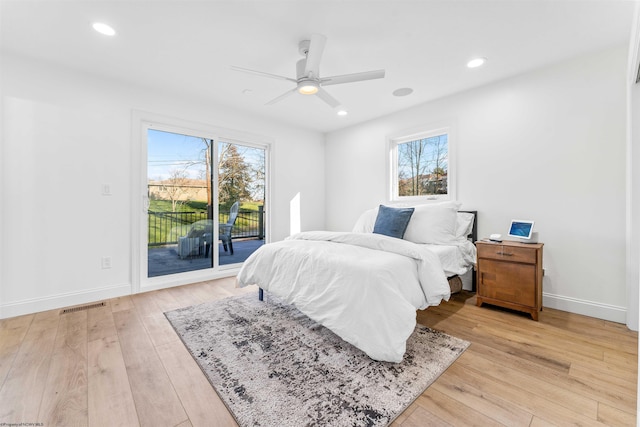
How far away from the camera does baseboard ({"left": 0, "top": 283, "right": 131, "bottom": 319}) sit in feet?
7.97

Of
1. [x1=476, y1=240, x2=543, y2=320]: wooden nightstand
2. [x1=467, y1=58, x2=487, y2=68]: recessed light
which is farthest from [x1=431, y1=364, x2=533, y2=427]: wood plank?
[x1=467, y1=58, x2=487, y2=68]: recessed light

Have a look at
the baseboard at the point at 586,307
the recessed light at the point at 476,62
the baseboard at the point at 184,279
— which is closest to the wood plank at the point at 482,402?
the baseboard at the point at 586,307

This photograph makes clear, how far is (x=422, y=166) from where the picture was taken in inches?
148

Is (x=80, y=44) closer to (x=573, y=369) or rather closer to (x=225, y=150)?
(x=225, y=150)

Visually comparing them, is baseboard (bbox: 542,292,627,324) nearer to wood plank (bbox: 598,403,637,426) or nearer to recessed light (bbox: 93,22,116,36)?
wood plank (bbox: 598,403,637,426)

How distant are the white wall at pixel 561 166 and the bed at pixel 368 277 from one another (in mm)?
653

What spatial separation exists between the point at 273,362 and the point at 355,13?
2476mm

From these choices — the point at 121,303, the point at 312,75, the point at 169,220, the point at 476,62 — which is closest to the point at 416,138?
the point at 476,62

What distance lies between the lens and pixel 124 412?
4.29 feet

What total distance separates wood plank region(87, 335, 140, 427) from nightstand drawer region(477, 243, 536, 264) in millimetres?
2849

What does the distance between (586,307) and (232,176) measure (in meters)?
4.24

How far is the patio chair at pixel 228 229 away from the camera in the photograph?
152 inches

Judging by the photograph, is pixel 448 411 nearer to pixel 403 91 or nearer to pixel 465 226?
pixel 465 226

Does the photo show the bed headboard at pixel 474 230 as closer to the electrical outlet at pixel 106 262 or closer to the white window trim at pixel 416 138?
the white window trim at pixel 416 138
